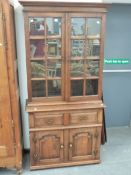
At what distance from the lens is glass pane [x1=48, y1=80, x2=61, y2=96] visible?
2.30m

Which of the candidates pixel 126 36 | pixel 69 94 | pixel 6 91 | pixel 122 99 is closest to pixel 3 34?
pixel 6 91

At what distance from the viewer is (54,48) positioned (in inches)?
86.7

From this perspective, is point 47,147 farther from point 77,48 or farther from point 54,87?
point 77,48

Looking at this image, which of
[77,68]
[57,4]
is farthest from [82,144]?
[57,4]

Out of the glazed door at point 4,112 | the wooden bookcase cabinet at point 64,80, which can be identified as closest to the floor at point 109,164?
the wooden bookcase cabinet at point 64,80

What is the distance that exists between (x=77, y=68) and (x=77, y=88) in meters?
0.23

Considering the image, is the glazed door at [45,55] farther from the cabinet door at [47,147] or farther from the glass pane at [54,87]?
the cabinet door at [47,147]

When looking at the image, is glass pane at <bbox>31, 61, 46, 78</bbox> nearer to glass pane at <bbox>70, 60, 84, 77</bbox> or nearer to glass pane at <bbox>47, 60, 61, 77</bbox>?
glass pane at <bbox>47, 60, 61, 77</bbox>

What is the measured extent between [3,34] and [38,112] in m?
0.87

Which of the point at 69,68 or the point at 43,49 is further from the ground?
the point at 43,49

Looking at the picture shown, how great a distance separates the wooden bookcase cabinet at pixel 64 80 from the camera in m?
2.11

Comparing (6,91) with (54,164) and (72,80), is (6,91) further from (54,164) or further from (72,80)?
(54,164)

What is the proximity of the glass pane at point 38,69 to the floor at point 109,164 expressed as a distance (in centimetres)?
112

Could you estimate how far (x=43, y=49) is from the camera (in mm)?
2182
